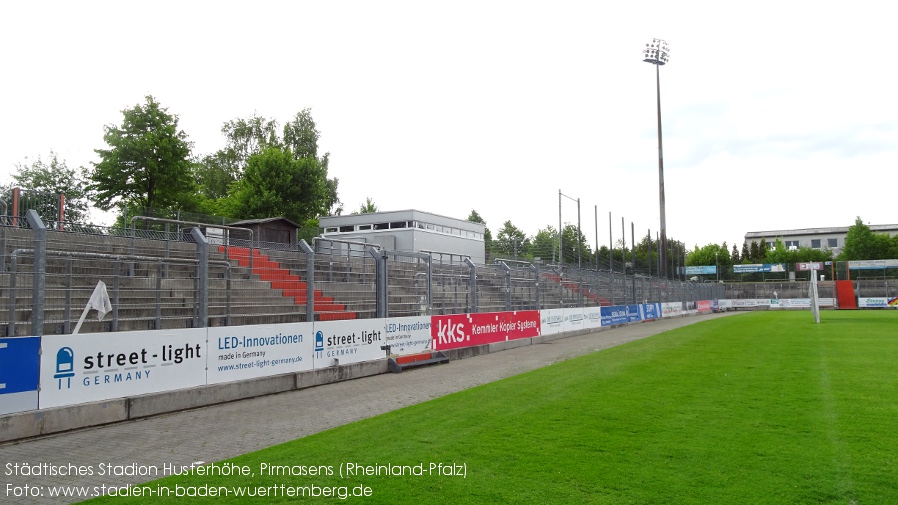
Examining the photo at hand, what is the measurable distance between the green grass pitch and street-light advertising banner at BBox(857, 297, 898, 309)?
208 feet

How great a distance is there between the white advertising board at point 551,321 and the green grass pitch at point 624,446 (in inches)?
506

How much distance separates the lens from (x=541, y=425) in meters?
7.61

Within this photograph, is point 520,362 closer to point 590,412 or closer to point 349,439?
point 590,412

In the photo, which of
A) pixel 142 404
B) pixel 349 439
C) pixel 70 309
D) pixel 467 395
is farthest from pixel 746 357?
pixel 70 309

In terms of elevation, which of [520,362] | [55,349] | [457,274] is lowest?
[520,362]

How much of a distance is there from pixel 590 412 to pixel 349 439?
334 centimetres

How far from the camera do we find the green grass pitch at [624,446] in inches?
200

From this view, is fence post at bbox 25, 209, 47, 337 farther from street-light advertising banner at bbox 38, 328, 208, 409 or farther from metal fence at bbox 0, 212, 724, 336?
street-light advertising banner at bbox 38, 328, 208, 409

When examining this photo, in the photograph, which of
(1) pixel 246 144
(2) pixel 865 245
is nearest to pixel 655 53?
(1) pixel 246 144

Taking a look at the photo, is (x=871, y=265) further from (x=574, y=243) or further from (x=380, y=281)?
(x=380, y=281)

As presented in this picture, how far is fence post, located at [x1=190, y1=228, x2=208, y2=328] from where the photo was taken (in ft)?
35.2

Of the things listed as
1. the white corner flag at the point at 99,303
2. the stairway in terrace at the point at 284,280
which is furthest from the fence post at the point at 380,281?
the white corner flag at the point at 99,303

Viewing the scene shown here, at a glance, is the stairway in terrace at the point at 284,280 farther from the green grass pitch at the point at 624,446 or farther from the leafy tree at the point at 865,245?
the leafy tree at the point at 865,245

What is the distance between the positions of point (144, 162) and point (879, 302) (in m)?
70.5
